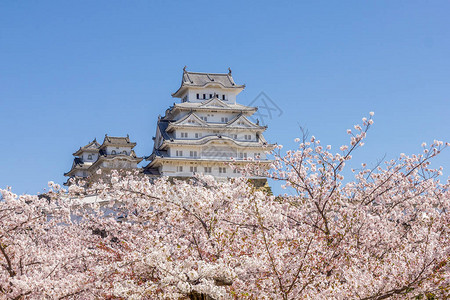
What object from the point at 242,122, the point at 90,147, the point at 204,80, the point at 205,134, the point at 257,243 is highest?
the point at 204,80

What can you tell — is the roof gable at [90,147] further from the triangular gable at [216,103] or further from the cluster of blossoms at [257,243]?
the cluster of blossoms at [257,243]

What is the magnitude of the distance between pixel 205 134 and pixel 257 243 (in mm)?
47487

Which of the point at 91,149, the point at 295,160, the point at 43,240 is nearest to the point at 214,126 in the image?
the point at 91,149

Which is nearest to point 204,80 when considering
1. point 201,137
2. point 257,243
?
point 201,137

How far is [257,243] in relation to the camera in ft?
34.5

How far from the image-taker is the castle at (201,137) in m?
56.0

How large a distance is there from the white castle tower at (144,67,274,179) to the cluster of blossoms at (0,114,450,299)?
40.5 meters

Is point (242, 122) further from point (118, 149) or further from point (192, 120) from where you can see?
point (118, 149)

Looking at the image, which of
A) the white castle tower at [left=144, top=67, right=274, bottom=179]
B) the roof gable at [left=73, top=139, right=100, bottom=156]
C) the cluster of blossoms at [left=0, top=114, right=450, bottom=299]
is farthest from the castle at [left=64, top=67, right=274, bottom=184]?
the cluster of blossoms at [left=0, top=114, right=450, bottom=299]

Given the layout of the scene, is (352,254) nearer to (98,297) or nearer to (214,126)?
(98,297)

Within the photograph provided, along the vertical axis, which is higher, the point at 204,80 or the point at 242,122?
the point at 204,80

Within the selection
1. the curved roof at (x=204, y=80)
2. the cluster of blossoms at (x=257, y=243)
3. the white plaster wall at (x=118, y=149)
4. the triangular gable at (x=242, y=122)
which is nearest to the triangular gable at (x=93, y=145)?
the white plaster wall at (x=118, y=149)

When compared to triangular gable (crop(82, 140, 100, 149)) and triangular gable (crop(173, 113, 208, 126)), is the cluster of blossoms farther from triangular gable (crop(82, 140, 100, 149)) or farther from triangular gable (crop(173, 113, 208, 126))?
triangular gable (crop(82, 140, 100, 149))

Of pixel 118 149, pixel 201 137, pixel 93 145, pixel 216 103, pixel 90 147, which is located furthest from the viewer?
pixel 93 145
